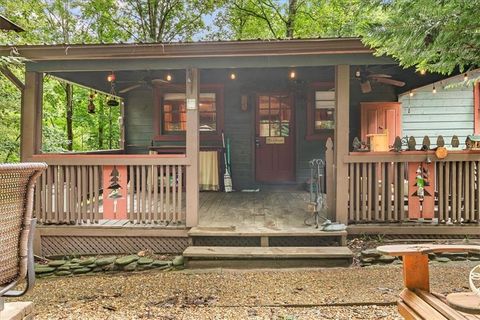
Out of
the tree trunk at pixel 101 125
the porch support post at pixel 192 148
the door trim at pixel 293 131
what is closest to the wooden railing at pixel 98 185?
the porch support post at pixel 192 148

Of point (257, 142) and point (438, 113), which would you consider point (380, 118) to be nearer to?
point (438, 113)

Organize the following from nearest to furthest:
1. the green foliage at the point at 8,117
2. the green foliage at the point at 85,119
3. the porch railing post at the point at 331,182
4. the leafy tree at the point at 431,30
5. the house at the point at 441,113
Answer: the leafy tree at the point at 431,30
the porch railing post at the point at 331,182
the green foliage at the point at 8,117
the house at the point at 441,113
the green foliage at the point at 85,119

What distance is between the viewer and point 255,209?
5.56m

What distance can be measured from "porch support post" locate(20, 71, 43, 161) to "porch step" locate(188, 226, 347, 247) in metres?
2.43

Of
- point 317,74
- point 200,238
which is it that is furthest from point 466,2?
point 317,74

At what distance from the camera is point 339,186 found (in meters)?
4.53

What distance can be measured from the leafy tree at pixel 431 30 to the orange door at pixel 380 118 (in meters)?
4.32

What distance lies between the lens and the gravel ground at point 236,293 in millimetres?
2947

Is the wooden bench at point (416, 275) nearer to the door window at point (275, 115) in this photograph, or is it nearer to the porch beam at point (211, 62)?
the porch beam at point (211, 62)

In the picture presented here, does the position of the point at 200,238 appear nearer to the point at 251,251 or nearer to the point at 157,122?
the point at 251,251

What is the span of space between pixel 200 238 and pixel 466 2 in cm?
352

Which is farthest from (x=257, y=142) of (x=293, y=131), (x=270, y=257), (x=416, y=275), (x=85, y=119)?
(x=85, y=119)

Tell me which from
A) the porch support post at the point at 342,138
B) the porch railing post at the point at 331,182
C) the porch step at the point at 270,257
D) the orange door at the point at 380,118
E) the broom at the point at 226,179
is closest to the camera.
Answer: the porch step at the point at 270,257

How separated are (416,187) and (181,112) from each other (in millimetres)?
4893
